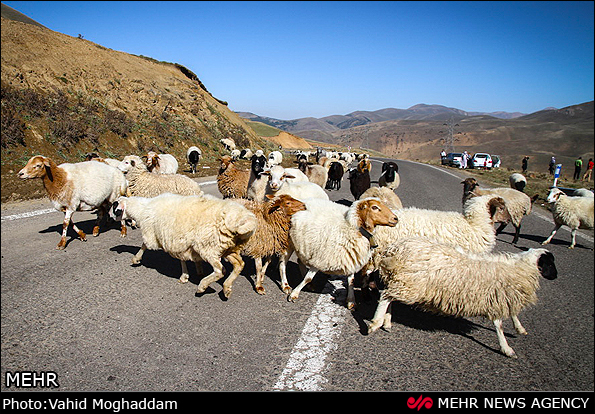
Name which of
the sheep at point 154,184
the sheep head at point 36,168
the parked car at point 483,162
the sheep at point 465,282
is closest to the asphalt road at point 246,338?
the sheep at point 465,282

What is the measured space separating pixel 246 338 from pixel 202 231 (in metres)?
1.56

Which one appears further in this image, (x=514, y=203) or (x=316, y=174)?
(x=316, y=174)

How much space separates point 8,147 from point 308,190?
1355 cm

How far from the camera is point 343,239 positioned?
4418mm

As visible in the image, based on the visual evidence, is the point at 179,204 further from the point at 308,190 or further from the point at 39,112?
the point at 39,112

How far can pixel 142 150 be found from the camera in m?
20.4

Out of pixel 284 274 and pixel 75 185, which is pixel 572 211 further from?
pixel 75 185

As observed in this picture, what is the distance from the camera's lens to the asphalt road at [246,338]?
9.37 ft

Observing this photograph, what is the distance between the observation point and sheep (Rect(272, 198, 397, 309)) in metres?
4.34

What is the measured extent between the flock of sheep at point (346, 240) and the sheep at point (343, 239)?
14 mm

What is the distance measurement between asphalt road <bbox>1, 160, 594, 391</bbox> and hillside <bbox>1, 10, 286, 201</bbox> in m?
7.55
